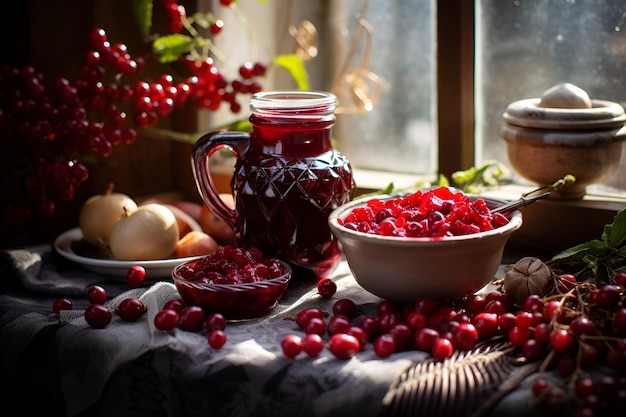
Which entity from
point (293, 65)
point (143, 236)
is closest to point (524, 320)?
point (143, 236)

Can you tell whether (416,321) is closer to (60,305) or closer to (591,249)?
(591,249)

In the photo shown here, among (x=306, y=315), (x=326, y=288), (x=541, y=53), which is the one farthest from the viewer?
(x=541, y=53)

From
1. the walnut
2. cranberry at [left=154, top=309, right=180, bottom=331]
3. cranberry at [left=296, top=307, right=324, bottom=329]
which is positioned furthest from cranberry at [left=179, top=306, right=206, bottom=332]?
the walnut

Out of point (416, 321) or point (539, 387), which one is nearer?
point (539, 387)

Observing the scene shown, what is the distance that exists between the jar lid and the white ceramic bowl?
261 mm

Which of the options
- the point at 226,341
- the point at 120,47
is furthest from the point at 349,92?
the point at 226,341

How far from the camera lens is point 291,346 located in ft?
3.09

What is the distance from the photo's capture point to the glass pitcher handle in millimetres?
1267

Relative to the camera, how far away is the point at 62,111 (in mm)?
1289

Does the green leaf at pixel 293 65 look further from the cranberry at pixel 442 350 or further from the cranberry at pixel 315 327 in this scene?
the cranberry at pixel 442 350

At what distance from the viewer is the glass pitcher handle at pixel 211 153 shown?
1.27 m

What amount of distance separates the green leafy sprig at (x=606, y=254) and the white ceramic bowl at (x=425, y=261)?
144mm

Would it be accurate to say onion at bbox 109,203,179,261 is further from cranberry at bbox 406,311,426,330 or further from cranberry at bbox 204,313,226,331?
cranberry at bbox 406,311,426,330

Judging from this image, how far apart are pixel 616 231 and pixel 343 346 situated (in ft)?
1.56
